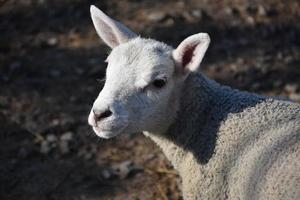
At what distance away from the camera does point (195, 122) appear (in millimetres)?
4273

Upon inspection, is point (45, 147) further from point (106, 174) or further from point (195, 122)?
point (195, 122)

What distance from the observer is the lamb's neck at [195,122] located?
4238 mm

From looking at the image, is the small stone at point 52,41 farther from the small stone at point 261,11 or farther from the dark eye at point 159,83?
the dark eye at point 159,83

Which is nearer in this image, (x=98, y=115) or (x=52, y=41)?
(x=98, y=115)

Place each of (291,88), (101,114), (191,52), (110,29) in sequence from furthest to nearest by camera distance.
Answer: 1. (291,88)
2. (110,29)
3. (191,52)
4. (101,114)

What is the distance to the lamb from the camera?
3871 mm

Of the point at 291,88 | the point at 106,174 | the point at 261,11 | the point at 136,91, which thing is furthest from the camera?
the point at 261,11

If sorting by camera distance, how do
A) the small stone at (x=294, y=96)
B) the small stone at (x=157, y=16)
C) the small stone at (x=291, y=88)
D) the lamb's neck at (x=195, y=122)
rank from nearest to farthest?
the lamb's neck at (x=195, y=122)
the small stone at (x=294, y=96)
the small stone at (x=291, y=88)
the small stone at (x=157, y=16)

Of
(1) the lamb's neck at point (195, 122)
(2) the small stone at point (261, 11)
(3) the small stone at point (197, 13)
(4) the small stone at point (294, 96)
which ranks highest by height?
(1) the lamb's neck at point (195, 122)

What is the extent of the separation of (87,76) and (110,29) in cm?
217

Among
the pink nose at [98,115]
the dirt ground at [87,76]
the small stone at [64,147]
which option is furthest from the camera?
the small stone at [64,147]

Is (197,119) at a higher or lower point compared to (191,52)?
lower

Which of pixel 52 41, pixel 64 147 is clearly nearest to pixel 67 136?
pixel 64 147

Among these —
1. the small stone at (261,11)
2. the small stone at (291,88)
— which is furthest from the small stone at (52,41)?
the small stone at (291,88)
